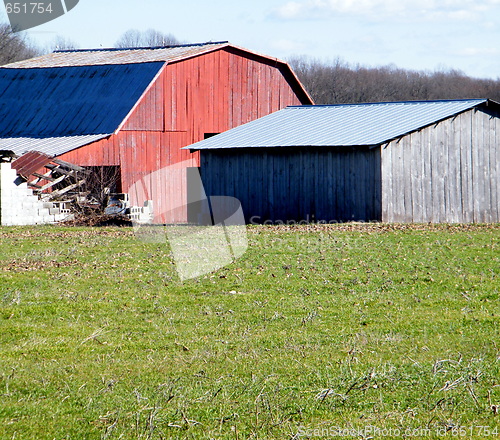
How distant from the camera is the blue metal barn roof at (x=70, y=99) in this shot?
34.9 metres

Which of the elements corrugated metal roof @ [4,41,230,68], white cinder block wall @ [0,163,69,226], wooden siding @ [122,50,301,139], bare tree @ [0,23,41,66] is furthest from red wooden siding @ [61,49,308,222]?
bare tree @ [0,23,41,66]

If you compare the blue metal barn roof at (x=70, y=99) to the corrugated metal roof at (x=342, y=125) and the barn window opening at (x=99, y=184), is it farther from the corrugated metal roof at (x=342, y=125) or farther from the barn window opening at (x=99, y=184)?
the corrugated metal roof at (x=342, y=125)

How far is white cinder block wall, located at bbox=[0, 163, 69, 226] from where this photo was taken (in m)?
28.1

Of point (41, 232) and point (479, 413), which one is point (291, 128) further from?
point (479, 413)

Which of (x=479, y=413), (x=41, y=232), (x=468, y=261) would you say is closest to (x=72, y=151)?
(x=41, y=232)

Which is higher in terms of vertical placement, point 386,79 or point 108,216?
point 386,79

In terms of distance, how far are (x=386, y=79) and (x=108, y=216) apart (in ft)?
338

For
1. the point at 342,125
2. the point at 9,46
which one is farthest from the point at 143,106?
the point at 9,46

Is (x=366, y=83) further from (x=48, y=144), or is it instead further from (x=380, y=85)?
(x=48, y=144)

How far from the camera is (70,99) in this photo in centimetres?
3716

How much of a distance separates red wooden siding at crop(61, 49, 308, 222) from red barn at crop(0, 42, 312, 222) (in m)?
0.04

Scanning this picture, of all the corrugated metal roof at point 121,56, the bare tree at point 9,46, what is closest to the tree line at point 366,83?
the bare tree at point 9,46

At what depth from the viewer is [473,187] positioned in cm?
2961

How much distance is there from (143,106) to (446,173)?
13.4 metres
